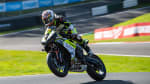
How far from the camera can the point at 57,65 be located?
612 centimetres

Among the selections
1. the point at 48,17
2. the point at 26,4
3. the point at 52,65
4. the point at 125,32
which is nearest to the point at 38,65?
the point at 48,17

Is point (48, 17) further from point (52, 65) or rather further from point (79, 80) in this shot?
point (79, 80)

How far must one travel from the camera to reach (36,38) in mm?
23875

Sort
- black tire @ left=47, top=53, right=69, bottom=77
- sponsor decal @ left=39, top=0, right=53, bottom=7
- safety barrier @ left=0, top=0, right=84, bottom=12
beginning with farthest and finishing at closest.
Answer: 1. sponsor decal @ left=39, top=0, right=53, bottom=7
2. safety barrier @ left=0, top=0, right=84, bottom=12
3. black tire @ left=47, top=53, right=69, bottom=77

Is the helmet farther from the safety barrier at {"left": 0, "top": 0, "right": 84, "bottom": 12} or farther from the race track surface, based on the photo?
the safety barrier at {"left": 0, "top": 0, "right": 84, "bottom": 12}

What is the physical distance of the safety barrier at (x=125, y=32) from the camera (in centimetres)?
1720

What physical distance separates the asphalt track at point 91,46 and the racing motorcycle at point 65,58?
393mm

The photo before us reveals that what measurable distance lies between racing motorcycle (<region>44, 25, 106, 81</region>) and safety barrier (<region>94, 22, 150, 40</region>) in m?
10.8

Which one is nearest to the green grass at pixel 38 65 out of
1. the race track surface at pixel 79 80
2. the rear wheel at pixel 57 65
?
the race track surface at pixel 79 80

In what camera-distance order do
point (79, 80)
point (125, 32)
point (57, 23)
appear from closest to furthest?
point (57, 23) → point (79, 80) → point (125, 32)

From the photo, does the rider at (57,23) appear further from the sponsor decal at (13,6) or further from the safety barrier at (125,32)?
the sponsor decal at (13,6)

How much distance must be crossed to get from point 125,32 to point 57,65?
43.4ft

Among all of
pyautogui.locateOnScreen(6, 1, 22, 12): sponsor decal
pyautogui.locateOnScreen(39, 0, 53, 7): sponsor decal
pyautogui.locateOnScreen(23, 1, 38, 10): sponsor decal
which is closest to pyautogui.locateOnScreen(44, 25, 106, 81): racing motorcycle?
pyautogui.locateOnScreen(6, 1, 22, 12): sponsor decal

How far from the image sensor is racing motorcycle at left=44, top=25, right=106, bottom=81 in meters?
6.05
